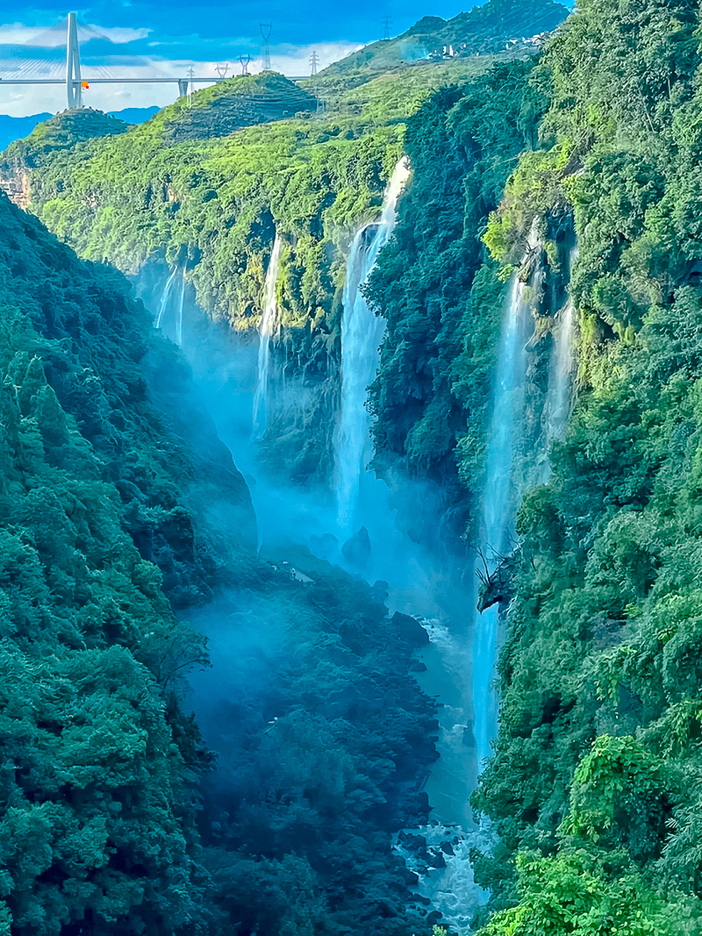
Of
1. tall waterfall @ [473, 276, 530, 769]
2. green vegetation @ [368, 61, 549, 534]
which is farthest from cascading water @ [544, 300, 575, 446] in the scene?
green vegetation @ [368, 61, 549, 534]

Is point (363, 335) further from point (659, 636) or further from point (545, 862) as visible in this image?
point (545, 862)

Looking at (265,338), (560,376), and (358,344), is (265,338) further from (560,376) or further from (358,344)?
(560,376)

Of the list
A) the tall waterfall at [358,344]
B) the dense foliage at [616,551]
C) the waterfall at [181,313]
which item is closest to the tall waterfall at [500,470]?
the dense foliage at [616,551]

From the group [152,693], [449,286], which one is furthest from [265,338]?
[152,693]

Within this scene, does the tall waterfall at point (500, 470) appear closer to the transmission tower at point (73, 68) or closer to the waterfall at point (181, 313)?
the waterfall at point (181, 313)

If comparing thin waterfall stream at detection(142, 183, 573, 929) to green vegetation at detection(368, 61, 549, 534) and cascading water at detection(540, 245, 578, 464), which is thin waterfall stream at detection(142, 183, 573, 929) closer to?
cascading water at detection(540, 245, 578, 464)

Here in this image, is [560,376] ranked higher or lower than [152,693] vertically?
higher
